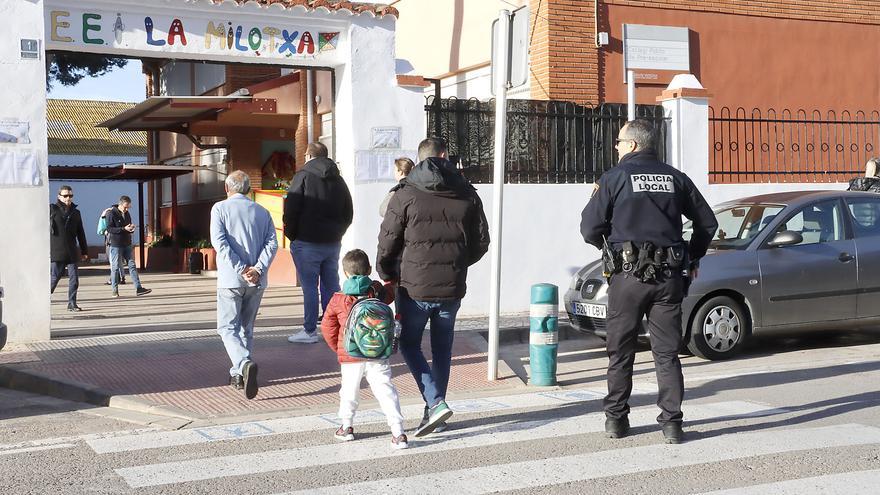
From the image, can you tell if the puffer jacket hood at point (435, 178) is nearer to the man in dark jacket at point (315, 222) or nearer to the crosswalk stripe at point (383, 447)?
the crosswalk stripe at point (383, 447)

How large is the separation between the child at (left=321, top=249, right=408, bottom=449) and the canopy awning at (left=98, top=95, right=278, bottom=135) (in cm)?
1322

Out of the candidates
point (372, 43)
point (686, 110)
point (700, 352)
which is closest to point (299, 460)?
point (700, 352)

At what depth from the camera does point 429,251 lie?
686 cm

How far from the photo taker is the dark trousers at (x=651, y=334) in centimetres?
659

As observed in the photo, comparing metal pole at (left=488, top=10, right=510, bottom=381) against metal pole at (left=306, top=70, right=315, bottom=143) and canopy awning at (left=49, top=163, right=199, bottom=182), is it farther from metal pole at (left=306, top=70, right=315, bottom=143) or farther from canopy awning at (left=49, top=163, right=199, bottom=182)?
canopy awning at (left=49, top=163, right=199, bottom=182)

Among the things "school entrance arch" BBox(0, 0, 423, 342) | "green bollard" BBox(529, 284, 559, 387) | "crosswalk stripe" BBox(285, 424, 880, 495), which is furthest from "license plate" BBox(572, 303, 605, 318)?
"crosswalk stripe" BBox(285, 424, 880, 495)

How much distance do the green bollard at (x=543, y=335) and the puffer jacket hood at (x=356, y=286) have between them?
2.52 m

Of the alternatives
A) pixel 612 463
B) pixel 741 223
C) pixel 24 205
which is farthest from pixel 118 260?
pixel 612 463

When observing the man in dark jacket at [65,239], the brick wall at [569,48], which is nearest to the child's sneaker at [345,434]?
the man in dark jacket at [65,239]

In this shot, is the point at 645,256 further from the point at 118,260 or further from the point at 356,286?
the point at 118,260

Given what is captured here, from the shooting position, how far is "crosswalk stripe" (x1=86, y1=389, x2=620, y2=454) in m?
6.86

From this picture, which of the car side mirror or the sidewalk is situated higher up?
the car side mirror

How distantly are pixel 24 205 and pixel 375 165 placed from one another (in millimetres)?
3895

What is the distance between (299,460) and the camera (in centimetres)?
629
